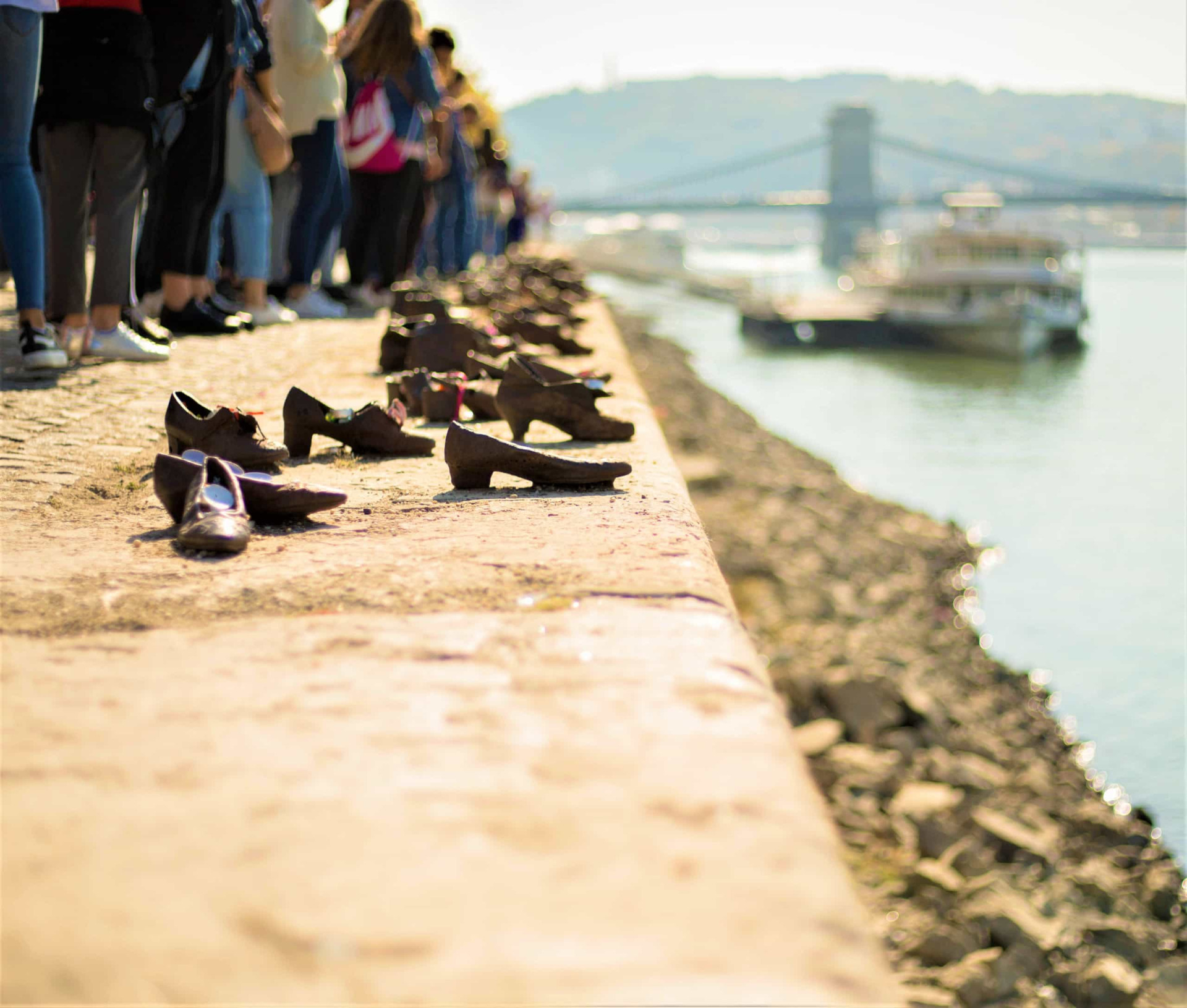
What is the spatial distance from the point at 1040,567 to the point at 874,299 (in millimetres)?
34977

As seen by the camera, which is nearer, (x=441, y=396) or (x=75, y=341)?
(x=441, y=396)

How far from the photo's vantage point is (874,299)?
52469 mm

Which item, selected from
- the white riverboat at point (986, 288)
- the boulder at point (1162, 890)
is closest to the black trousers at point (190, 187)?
the boulder at point (1162, 890)

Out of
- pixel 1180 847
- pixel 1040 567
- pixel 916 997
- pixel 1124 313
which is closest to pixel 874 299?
pixel 1124 313

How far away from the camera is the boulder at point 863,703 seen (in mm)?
9484

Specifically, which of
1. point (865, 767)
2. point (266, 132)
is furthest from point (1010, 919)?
point (266, 132)

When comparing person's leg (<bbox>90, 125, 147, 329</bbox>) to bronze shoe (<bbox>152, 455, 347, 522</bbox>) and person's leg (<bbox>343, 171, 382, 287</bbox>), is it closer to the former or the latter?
bronze shoe (<bbox>152, 455, 347, 522</bbox>)

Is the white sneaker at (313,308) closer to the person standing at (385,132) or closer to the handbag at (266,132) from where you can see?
the person standing at (385,132)

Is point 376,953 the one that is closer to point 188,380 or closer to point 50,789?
point 50,789

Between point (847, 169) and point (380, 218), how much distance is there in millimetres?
98604

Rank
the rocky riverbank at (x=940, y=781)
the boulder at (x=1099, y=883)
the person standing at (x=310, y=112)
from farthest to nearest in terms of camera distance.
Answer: the boulder at (x=1099, y=883) < the rocky riverbank at (x=940, y=781) < the person standing at (x=310, y=112)

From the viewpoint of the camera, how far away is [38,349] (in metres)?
3.56

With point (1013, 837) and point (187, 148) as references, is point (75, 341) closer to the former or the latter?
point (187, 148)

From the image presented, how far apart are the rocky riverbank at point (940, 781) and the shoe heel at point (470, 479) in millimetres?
4572
